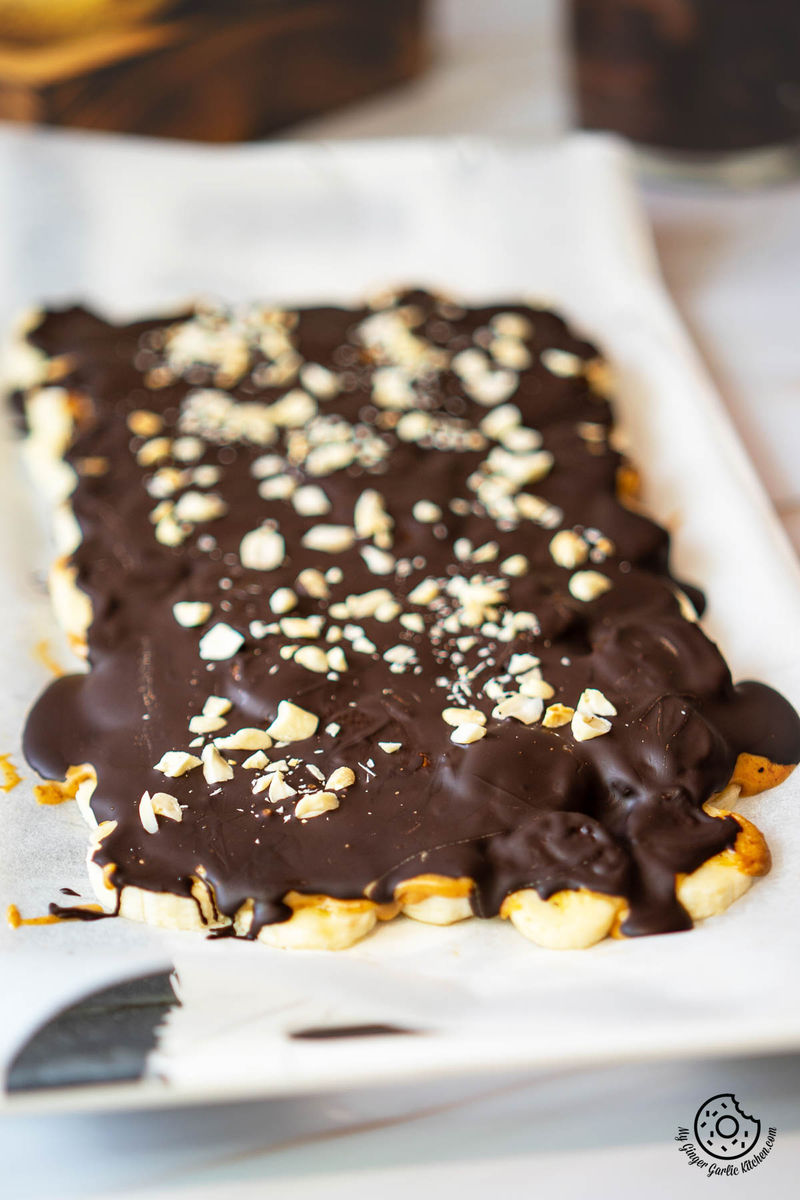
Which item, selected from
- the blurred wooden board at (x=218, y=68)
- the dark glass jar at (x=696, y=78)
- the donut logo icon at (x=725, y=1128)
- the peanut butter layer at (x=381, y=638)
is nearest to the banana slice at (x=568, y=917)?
the peanut butter layer at (x=381, y=638)

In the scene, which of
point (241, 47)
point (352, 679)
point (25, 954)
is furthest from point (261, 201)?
point (25, 954)

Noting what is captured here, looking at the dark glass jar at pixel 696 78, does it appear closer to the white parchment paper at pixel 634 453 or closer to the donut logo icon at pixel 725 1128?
the white parchment paper at pixel 634 453

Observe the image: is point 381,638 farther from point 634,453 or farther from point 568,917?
point 634,453

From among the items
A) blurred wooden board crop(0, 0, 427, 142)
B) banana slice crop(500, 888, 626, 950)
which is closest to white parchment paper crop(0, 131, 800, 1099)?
banana slice crop(500, 888, 626, 950)

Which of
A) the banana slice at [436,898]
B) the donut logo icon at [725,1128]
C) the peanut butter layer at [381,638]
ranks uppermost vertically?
the peanut butter layer at [381,638]

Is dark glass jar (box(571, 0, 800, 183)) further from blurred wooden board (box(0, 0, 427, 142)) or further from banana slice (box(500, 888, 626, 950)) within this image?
banana slice (box(500, 888, 626, 950))
